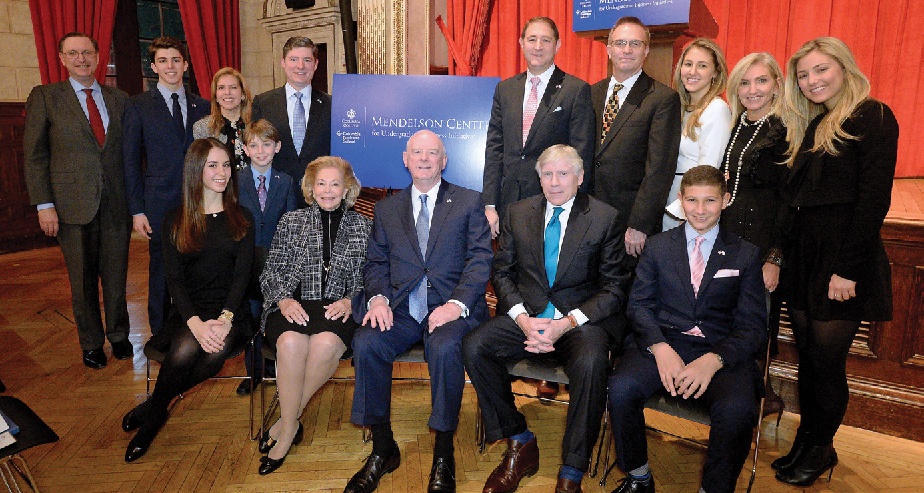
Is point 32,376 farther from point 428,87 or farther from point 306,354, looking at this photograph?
point 428,87

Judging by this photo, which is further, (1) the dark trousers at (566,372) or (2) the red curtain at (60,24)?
(2) the red curtain at (60,24)

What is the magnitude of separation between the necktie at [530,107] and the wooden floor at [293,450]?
1534 millimetres

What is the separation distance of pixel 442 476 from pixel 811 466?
160 centimetres

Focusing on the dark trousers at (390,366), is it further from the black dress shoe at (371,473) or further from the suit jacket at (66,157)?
the suit jacket at (66,157)

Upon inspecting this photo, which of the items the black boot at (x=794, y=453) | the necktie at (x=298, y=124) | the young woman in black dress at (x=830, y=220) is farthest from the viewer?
the necktie at (x=298, y=124)

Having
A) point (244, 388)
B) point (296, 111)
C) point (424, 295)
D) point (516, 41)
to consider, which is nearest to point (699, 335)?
point (424, 295)

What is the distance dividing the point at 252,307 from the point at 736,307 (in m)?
2.40

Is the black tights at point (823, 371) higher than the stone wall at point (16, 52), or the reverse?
the stone wall at point (16, 52)

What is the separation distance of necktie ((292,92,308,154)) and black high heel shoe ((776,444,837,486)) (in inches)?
122

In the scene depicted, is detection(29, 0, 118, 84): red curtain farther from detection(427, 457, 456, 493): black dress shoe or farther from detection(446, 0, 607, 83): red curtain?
detection(427, 457, 456, 493): black dress shoe

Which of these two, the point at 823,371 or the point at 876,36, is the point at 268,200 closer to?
the point at 823,371

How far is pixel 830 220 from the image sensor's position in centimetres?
256

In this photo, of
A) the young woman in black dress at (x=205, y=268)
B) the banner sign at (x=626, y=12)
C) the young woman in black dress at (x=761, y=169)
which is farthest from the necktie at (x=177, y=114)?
the young woman in black dress at (x=761, y=169)

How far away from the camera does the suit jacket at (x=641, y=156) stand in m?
3.01
